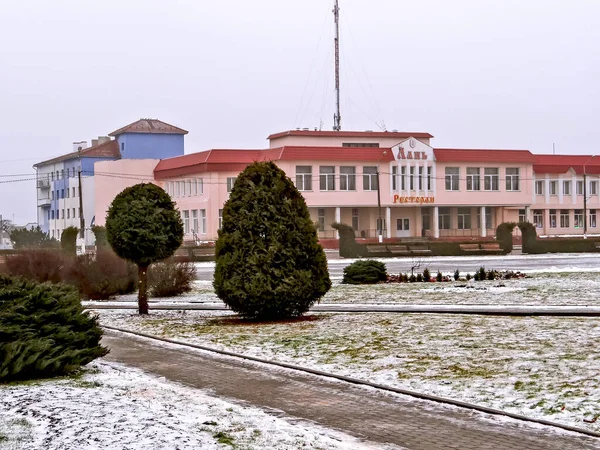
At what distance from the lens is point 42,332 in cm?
1227

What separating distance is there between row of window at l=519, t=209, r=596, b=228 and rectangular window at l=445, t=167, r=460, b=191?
34.8ft

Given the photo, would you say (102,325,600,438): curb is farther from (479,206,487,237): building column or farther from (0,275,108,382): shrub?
(479,206,487,237): building column

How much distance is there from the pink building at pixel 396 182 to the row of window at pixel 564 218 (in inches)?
8.0

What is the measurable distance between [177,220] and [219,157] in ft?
176

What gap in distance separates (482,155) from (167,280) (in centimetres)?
5518

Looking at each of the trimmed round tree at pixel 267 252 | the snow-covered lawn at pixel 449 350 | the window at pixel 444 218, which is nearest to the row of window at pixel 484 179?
the window at pixel 444 218

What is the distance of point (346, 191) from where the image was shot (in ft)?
245

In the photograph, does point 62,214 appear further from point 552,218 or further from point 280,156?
point 552,218

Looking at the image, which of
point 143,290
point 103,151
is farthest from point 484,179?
Result: point 143,290

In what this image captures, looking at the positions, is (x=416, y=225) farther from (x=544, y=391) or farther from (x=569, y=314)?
(x=544, y=391)

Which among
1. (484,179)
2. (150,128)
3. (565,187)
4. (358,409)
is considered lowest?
(358,409)

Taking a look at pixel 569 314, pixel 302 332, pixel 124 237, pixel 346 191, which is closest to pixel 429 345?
pixel 302 332

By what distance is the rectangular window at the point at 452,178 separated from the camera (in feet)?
257

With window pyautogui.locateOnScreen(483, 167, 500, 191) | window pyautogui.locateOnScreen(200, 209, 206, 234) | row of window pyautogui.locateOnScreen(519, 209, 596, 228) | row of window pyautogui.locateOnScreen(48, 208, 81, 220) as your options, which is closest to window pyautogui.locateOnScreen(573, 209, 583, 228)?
row of window pyautogui.locateOnScreen(519, 209, 596, 228)
